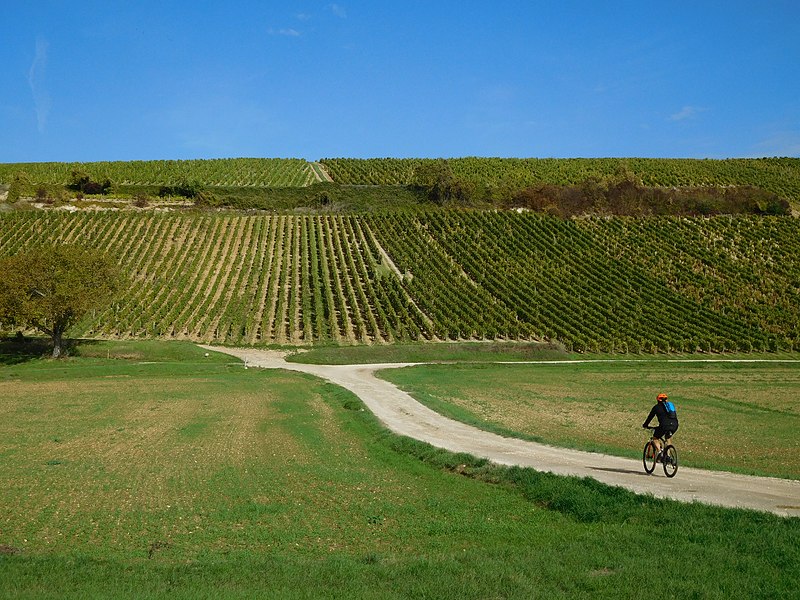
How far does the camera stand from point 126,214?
83625mm

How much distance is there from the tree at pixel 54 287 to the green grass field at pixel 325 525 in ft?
73.0

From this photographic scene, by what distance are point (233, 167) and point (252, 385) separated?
10081 centimetres

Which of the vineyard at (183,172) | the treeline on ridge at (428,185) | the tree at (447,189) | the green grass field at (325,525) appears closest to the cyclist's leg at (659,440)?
the green grass field at (325,525)

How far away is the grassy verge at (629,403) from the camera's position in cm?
2033

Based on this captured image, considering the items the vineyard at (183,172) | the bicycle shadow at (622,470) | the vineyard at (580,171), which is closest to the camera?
the bicycle shadow at (622,470)

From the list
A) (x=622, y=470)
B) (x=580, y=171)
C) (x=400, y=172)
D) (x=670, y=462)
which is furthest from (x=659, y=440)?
(x=580, y=171)

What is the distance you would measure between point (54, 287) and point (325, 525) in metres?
39.1

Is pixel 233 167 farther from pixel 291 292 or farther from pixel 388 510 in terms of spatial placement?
pixel 388 510

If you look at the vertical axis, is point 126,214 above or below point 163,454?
above

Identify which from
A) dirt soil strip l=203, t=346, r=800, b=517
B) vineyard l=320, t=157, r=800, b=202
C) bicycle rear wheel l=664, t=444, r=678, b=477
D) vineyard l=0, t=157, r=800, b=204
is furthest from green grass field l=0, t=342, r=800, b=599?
vineyard l=320, t=157, r=800, b=202

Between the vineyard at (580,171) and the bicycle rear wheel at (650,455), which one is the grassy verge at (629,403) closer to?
the bicycle rear wheel at (650,455)

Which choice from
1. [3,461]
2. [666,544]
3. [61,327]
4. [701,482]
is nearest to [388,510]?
→ [666,544]

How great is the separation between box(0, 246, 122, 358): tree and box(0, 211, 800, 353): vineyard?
7851mm

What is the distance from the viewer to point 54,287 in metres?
44.0
